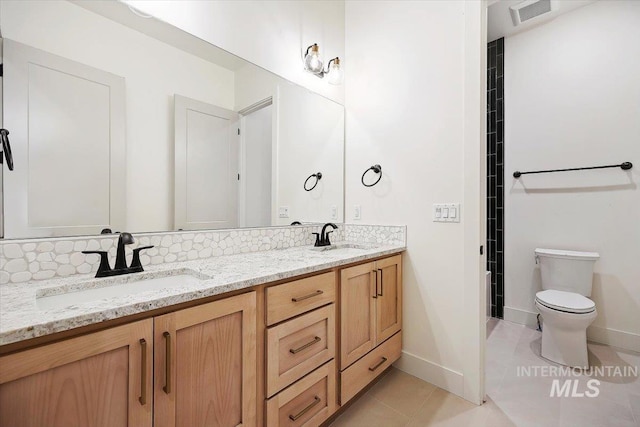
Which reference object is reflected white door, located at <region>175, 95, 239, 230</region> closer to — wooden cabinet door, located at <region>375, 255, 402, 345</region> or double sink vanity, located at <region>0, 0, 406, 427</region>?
double sink vanity, located at <region>0, 0, 406, 427</region>

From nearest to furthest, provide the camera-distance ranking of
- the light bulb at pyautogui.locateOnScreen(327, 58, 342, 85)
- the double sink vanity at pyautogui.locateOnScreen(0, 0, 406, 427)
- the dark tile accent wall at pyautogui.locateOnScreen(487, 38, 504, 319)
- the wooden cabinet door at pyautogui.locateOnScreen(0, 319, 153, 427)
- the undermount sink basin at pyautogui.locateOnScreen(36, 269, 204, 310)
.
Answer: the wooden cabinet door at pyautogui.locateOnScreen(0, 319, 153, 427) < the double sink vanity at pyautogui.locateOnScreen(0, 0, 406, 427) < the undermount sink basin at pyautogui.locateOnScreen(36, 269, 204, 310) < the light bulb at pyautogui.locateOnScreen(327, 58, 342, 85) < the dark tile accent wall at pyautogui.locateOnScreen(487, 38, 504, 319)

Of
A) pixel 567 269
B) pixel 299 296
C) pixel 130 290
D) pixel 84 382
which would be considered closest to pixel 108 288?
pixel 130 290

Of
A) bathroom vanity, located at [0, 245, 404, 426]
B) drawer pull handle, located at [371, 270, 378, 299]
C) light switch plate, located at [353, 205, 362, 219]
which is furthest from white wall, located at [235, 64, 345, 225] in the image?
drawer pull handle, located at [371, 270, 378, 299]

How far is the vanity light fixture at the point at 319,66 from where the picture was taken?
2031mm

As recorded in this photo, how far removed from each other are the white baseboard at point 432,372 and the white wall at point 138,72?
1749 mm

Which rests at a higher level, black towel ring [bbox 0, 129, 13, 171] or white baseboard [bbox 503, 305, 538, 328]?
black towel ring [bbox 0, 129, 13, 171]

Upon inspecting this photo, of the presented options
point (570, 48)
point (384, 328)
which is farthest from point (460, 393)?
point (570, 48)

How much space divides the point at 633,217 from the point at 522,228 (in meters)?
0.72

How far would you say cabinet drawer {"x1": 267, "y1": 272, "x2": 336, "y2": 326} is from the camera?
1122 millimetres

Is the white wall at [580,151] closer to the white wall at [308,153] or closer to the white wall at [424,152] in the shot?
the white wall at [424,152]

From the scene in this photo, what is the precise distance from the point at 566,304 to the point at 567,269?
46 centimetres

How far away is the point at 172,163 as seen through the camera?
4.55ft

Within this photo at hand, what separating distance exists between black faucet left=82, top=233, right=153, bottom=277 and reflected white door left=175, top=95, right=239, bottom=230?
277 millimetres

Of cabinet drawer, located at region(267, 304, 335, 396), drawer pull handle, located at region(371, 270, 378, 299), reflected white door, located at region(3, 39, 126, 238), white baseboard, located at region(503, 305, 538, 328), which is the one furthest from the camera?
white baseboard, located at region(503, 305, 538, 328)
